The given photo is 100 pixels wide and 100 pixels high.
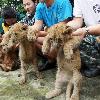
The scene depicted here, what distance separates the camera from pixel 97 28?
3826 mm

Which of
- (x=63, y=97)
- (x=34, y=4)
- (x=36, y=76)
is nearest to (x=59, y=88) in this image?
(x=63, y=97)

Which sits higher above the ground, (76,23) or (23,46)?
(76,23)

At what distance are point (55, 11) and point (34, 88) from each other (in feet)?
3.84

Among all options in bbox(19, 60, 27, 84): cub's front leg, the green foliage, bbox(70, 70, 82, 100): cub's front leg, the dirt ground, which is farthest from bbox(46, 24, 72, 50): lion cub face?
the green foliage

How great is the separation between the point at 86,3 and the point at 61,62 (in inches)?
37.5

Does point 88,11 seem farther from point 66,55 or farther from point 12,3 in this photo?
point 12,3

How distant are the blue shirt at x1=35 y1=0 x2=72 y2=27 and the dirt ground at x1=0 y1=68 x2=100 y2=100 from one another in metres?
0.81

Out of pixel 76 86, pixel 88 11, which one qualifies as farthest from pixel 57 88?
pixel 88 11

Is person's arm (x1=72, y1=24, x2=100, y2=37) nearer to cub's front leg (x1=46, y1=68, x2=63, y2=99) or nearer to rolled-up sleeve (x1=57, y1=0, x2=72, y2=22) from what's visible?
cub's front leg (x1=46, y1=68, x2=63, y2=99)

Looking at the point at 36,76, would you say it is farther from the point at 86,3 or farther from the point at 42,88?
the point at 86,3

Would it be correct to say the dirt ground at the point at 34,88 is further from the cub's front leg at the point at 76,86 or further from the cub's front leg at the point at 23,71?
the cub's front leg at the point at 76,86

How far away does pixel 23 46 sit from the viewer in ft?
14.4

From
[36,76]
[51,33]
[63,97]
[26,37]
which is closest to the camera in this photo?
[51,33]

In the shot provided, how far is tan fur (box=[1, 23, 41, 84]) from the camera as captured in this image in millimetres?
4191
